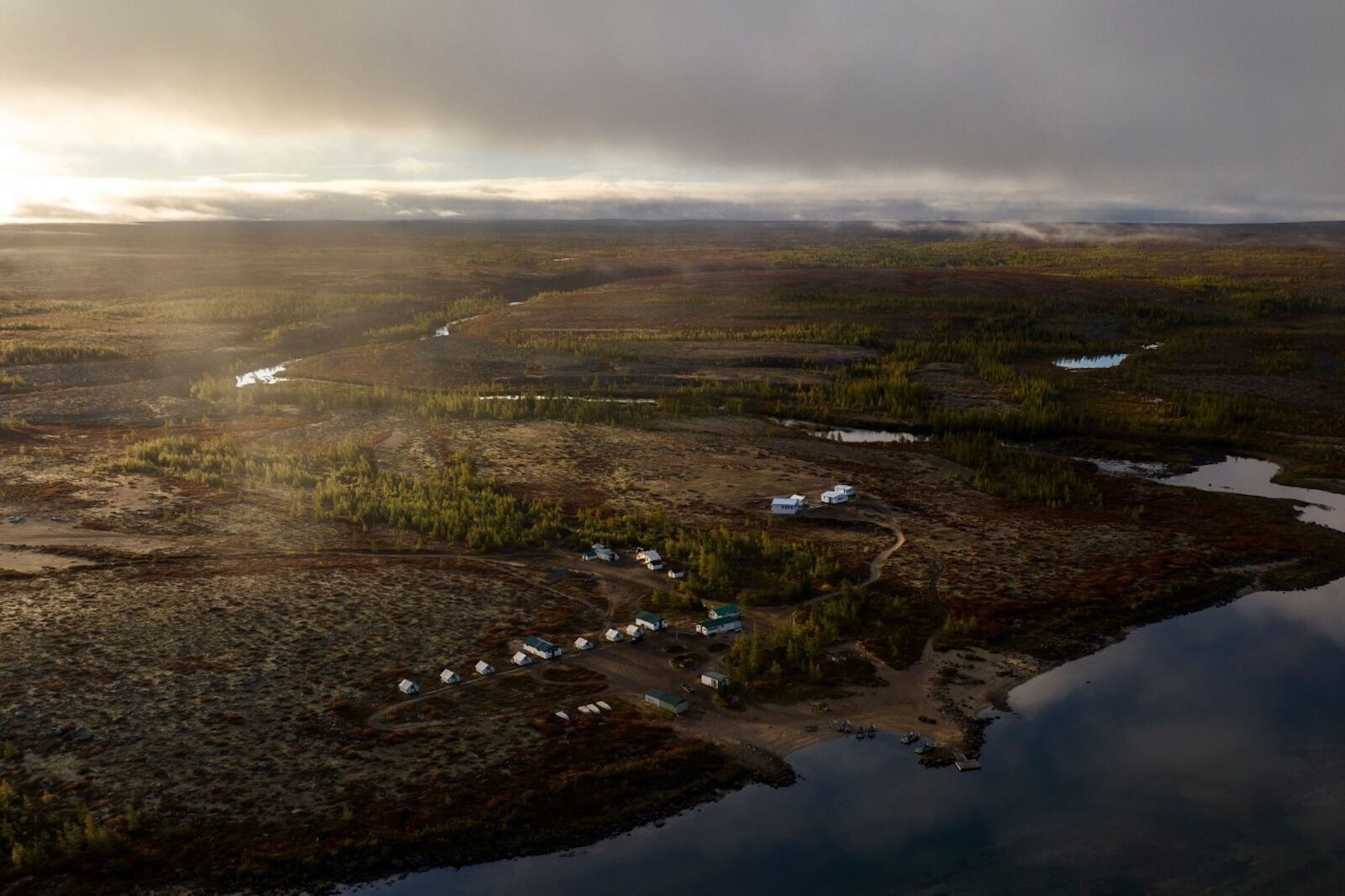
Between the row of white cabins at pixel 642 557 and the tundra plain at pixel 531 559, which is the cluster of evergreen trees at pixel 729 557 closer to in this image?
the tundra plain at pixel 531 559

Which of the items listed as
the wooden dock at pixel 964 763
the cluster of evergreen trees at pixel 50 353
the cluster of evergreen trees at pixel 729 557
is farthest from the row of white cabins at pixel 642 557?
the cluster of evergreen trees at pixel 50 353

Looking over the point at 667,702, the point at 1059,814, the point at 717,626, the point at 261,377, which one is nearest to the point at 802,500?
the point at 717,626

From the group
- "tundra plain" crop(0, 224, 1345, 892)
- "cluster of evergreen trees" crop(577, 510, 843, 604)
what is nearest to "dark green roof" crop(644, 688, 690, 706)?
"tundra plain" crop(0, 224, 1345, 892)

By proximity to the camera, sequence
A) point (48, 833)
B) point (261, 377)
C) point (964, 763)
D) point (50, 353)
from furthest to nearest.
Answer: point (50, 353) < point (261, 377) < point (964, 763) < point (48, 833)

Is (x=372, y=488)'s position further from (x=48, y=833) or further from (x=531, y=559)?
(x=48, y=833)

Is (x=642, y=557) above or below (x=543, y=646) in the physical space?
above

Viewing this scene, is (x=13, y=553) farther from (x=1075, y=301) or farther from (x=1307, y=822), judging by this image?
(x=1075, y=301)

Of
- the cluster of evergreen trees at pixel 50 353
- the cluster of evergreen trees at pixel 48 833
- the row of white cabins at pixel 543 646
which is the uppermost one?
the cluster of evergreen trees at pixel 50 353

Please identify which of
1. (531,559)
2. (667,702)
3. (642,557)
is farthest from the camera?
(531,559)
